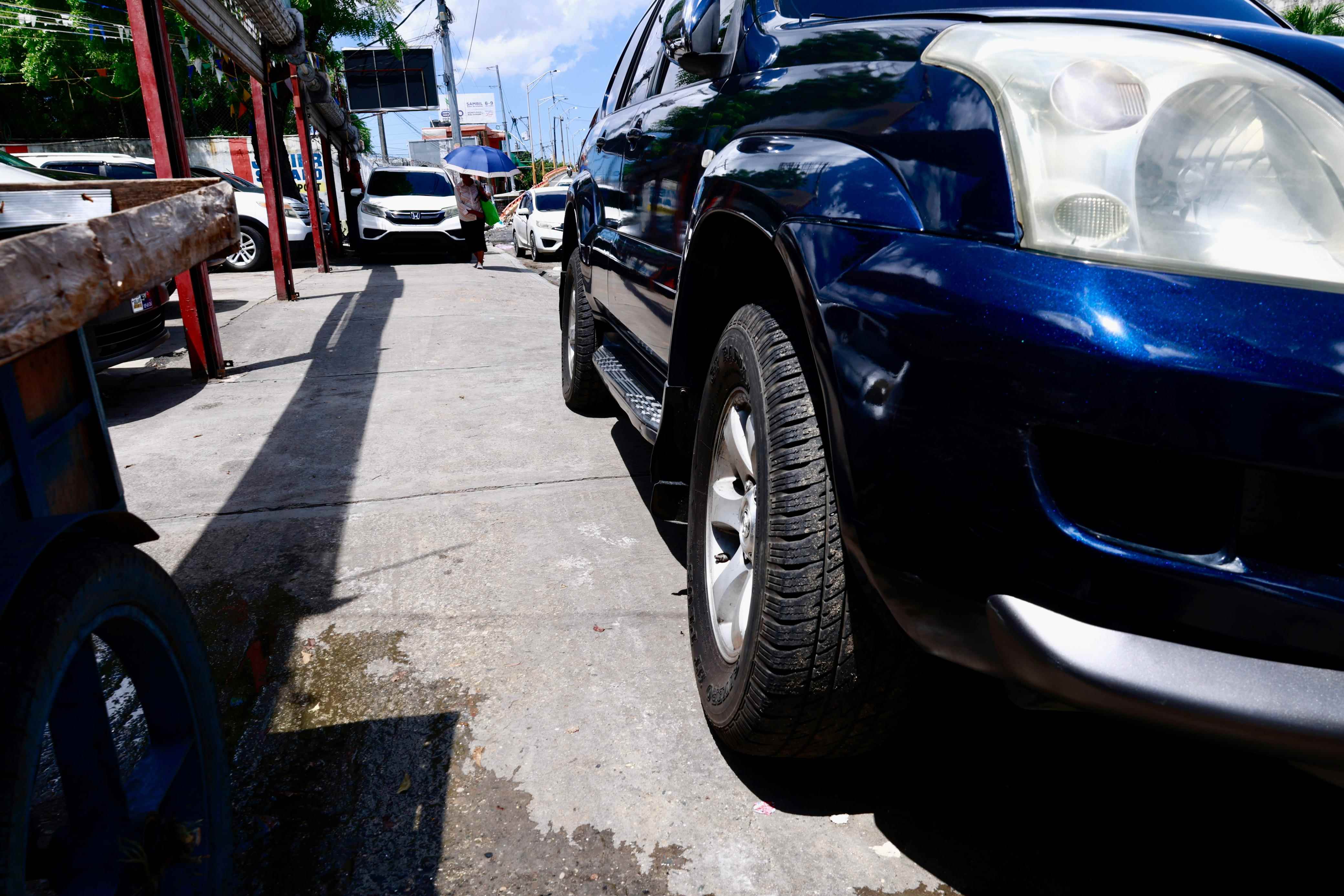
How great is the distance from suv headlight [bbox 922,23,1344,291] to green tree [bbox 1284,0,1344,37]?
14.2m

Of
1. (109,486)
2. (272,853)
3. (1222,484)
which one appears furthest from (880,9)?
(272,853)

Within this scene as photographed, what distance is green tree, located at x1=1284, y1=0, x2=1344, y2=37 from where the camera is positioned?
14.6 metres

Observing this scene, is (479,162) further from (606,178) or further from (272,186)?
(606,178)

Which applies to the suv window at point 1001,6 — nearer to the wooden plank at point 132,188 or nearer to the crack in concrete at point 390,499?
the wooden plank at point 132,188

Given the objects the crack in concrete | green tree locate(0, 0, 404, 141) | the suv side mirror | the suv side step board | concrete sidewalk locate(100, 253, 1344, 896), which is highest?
green tree locate(0, 0, 404, 141)

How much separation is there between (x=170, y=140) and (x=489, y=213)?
1045 cm

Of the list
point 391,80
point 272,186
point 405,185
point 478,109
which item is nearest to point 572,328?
point 272,186

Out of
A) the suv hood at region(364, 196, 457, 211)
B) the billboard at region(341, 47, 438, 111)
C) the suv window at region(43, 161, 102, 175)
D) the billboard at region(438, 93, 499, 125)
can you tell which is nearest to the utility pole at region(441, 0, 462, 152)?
the billboard at region(341, 47, 438, 111)

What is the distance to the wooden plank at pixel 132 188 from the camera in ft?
6.07

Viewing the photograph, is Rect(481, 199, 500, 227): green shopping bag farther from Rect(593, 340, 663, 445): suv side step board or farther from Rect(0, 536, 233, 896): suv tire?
Rect(0, 536, 233, 896): suv tire

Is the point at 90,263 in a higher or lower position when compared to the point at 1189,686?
higher

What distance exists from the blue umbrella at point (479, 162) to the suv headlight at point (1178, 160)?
598 inches

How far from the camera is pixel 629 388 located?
10.8 ft

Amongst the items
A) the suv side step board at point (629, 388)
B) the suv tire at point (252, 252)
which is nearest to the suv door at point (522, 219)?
the suv tire at point (252, 252)
